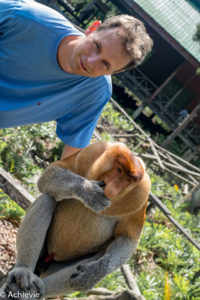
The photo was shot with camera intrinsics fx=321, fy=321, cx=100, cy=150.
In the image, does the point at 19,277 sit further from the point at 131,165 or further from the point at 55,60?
the point at 55,60

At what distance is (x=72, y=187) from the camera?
2.05 m

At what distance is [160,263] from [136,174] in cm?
385

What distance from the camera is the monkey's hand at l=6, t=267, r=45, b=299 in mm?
1929

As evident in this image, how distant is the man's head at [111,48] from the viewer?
70.6 inches

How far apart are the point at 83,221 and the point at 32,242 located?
0.35 metres

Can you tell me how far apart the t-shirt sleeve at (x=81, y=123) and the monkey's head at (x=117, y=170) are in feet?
1.19

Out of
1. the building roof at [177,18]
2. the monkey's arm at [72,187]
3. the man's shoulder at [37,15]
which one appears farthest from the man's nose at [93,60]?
the building roof at [177,18]

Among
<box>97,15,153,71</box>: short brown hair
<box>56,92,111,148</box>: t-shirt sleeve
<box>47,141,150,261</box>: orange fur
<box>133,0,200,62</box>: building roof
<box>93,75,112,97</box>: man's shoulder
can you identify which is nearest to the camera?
<box>97,15,153,71</box>: short brown hair

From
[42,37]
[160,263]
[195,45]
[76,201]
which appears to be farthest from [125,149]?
[195,45]

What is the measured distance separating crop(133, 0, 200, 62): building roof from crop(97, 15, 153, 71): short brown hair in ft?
42.4

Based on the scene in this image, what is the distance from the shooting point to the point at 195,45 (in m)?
14.4

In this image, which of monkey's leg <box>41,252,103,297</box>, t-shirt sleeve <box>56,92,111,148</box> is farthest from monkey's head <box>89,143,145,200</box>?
monkey's leg <box>41,252,103,297</box>

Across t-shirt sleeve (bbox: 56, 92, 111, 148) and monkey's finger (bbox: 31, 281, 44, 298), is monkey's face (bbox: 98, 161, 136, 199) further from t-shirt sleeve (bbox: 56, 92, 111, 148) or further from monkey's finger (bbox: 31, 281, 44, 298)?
monkey's finger (bbox: 31, 281, 44, 298)

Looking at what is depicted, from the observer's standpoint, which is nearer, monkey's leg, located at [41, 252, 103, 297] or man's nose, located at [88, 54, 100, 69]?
man's nose, located at [88, 54, 100, 69]
